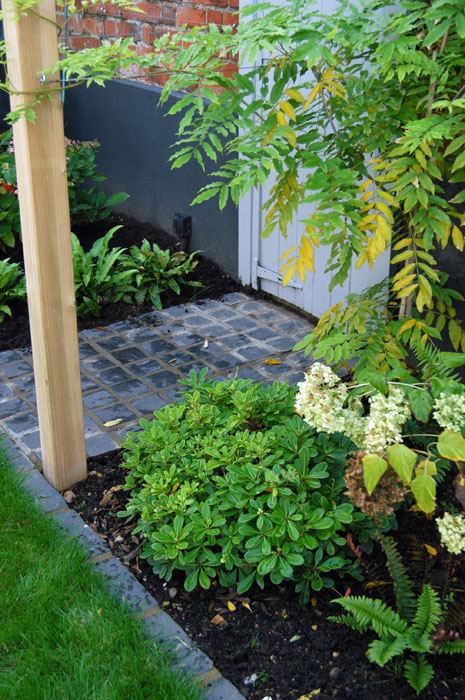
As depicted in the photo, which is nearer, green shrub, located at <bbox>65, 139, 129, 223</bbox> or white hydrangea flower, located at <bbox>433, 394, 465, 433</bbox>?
white hydrangea flower, located at <bbox>433, 394, 465, 433</bbox>

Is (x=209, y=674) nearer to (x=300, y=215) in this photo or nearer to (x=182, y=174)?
(x=300, y=215)

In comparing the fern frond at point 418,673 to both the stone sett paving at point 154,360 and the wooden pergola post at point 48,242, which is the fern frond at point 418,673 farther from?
the stone sett paving at point 154,360

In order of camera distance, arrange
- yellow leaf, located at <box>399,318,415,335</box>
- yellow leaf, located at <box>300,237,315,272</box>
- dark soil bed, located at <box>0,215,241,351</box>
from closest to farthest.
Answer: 1. yellow leaf, located at <box>300,237,315,272</box>
2. yellow leaf, located at <box>399,318,415,335</box>
3. dark soil bed, located at <box>0,215,241,351</box>

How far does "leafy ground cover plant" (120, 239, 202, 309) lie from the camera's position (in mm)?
4965

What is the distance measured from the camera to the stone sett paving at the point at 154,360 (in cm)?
358

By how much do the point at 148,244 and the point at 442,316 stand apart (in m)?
2.65

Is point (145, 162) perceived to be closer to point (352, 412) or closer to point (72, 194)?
point (72, 194)

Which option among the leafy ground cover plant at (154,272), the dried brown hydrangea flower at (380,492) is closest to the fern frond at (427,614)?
the dried brown hydrangea flower at (380,492)

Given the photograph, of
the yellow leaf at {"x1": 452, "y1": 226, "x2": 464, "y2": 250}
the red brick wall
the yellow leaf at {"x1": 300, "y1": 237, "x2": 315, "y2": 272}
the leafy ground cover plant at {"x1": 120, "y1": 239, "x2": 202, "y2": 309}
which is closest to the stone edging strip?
the yellow leaf at {"x1": 300, "y1": 237, "x2": 315, "y2": 272}

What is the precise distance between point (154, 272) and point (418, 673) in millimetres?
3536

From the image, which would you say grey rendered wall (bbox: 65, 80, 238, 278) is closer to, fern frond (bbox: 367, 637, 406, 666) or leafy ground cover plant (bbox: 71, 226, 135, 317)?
leafy ground cover plant (bbox: 71, 226, 135, 317)

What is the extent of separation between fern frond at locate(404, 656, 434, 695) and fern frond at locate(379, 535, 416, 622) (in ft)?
0.50

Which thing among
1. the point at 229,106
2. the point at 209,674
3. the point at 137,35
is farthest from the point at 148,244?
the point at 209,674

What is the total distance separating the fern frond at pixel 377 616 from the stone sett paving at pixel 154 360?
4.95 feet
